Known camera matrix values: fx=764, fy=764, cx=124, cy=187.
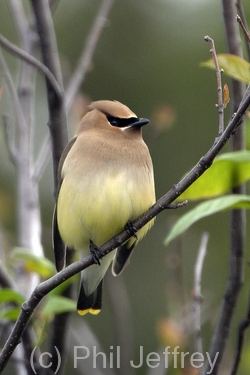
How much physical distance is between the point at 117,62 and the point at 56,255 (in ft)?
20.5

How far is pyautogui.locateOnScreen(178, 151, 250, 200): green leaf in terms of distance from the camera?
327cm

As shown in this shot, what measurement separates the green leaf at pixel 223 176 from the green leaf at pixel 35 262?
3.11 ft

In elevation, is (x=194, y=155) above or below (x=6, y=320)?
above

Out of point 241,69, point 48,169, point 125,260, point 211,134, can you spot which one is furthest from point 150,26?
point 241,69

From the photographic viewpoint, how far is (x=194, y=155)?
9547mm

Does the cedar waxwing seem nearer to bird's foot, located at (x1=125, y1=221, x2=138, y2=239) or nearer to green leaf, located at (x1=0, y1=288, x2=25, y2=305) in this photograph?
bird's foot, located at (x1=125, y1=221, x2=138, y2=239)

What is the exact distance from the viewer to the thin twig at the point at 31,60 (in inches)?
147

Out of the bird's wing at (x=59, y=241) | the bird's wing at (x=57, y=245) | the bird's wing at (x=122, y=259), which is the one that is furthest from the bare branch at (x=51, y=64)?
the bird's wing at (x=122, y=259)

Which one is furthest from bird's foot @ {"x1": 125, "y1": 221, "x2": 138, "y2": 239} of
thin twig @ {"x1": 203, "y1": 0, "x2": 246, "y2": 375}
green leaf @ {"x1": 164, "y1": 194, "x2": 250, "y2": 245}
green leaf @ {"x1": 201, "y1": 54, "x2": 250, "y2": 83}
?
green leaf @ {"x1": 201, "y1": 54, "x2": 250, "y2": 83}

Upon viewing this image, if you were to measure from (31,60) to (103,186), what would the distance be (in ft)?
2.41

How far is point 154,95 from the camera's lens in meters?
9.77

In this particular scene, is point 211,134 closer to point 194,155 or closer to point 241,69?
point 194,155

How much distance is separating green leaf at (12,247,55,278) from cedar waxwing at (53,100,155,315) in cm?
8

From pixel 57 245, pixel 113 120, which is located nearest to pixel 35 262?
pixel 57 245
